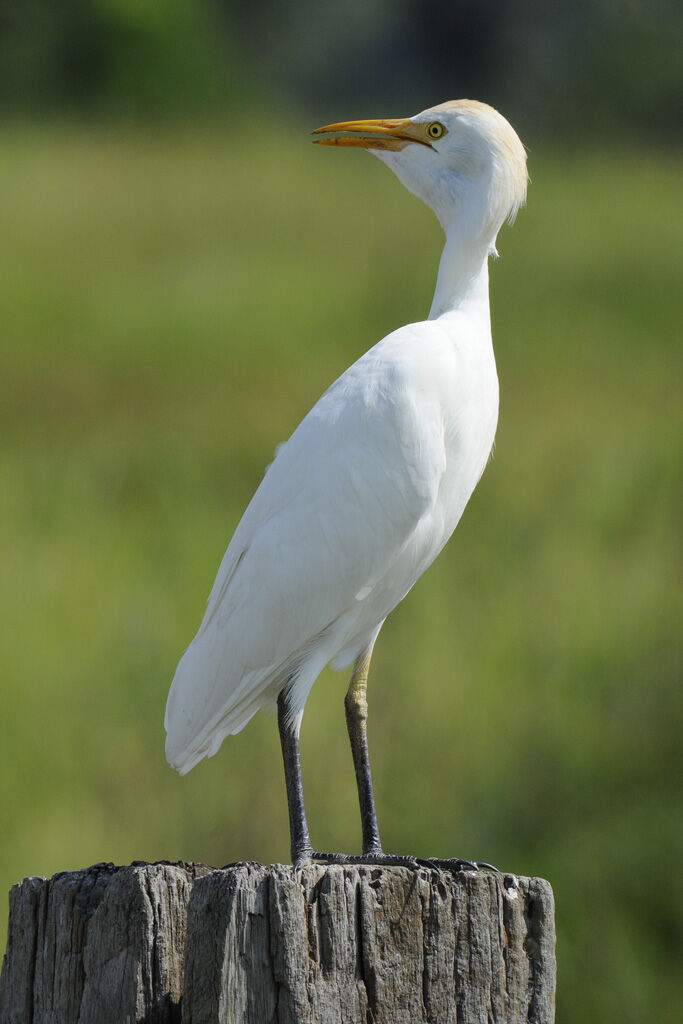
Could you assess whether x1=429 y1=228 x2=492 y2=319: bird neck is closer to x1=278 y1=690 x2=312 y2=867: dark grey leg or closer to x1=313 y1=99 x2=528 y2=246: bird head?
x1=313 y1=99 x2=528 y2=246: bird head

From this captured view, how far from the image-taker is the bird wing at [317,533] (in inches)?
104

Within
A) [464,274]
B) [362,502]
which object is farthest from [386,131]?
[362,502]

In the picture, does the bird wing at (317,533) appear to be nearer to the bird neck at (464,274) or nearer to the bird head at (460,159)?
the bird neck at (464,274)

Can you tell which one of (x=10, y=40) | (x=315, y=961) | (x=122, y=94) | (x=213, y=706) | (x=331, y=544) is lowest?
(x=315, y=961)

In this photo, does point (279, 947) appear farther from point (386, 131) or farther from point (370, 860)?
point (386, 131)

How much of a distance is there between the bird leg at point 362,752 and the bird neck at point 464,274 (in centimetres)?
76

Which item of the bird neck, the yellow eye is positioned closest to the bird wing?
the bird neck

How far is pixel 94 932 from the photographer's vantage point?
186cm

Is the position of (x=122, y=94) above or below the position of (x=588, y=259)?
above

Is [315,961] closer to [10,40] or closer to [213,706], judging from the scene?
[213,706]

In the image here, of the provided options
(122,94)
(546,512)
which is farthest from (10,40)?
(546,512)

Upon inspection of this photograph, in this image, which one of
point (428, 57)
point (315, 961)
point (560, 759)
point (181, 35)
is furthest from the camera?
point (181, 35)

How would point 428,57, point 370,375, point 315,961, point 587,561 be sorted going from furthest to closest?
point 428,57 < point 587,561 < point 370,375 < point 315,961

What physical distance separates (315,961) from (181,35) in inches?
500
